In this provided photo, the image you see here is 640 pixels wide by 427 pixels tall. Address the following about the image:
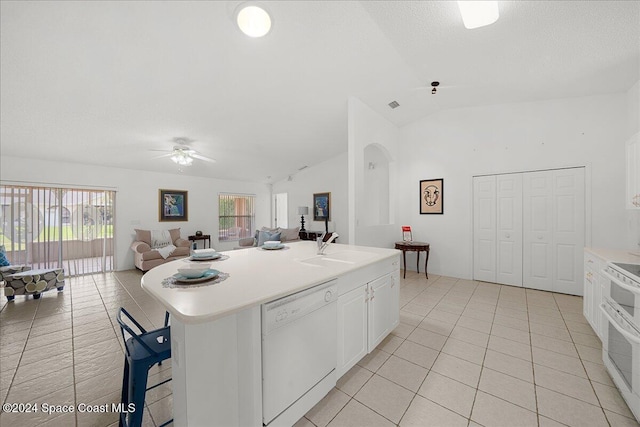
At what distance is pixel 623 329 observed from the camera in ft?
5.17

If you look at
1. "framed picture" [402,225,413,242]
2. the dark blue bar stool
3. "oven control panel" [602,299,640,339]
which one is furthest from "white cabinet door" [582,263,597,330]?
the dark blue bar stool

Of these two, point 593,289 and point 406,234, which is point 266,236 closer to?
point 406,234

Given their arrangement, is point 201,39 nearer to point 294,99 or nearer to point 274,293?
point 294,99

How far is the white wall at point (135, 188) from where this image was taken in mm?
4633

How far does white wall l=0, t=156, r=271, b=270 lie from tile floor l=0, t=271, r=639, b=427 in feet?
8.00

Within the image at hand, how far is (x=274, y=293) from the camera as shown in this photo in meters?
1.23

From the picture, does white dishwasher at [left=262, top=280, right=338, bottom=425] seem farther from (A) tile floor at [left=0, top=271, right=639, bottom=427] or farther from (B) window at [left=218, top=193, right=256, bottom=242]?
(B) window at [left=218, top=193, right=256, bottom=242]

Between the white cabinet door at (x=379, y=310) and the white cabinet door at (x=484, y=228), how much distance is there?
9.91ft

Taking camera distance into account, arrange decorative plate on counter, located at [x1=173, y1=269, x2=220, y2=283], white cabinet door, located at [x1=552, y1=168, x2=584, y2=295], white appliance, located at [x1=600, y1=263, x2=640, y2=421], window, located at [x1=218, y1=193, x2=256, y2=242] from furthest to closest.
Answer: window, located at [x1=218, y1=193, x2=256, y2=242]
white cabinet door, located at [x1=552, y1=168, x2=584, y2=295]
white appliance, located at [x1=600, y1=263, x2=640, y2=421]
decorative plate on counter, located at [x1=173, y1=269, x2=220, y2=283]

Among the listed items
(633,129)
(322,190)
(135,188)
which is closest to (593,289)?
(633,129)

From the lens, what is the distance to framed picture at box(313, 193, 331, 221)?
702 centimetres

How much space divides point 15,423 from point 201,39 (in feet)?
10.3

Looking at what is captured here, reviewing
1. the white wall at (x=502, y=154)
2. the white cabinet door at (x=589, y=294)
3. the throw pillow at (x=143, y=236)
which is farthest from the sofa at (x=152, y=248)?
the white cabinet door at (x=589, y=294)

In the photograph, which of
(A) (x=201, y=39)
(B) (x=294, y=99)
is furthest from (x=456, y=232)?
(A) (x=201, y=39)
